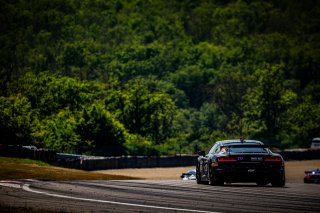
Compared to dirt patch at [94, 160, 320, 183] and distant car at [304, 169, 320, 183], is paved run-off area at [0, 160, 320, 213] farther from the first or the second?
dirt patch at [94, 160, 320, 183]

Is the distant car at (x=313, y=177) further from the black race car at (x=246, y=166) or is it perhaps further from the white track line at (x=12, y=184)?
the white track line at (x=12, y=184)

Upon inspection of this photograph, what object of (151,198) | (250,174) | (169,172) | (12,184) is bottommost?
(151,198)

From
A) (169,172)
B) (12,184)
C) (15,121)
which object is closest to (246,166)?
(12,184)

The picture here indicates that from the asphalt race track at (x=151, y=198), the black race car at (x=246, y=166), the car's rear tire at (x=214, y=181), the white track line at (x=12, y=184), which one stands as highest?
the black race car at (x=246, y=166)

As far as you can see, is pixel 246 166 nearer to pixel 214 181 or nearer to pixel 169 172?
pixel 214 181

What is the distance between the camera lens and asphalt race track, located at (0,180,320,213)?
14438 mm

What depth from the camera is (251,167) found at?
827 inches

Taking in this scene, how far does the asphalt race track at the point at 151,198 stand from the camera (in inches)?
568

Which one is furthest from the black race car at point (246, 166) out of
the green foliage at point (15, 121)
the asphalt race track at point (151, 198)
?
the green foliage at point (15, 121)

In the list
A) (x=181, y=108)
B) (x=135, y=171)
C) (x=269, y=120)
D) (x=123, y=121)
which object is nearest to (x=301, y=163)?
(x=135, y=171)

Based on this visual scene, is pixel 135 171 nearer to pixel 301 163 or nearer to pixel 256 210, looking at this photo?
pixel 301 163

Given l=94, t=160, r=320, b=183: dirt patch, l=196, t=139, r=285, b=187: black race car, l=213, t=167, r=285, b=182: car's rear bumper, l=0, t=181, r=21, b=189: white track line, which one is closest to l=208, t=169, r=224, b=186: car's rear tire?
l=196, t=139, r=285, b=187: black race car

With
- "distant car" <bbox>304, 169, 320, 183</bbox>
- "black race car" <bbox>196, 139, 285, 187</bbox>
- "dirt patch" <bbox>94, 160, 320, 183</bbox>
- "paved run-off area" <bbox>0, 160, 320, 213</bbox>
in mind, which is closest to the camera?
"paved run-off area" <bbox>0, 160, 320, 213</bbox>

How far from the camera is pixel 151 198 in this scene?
53.9 ft
